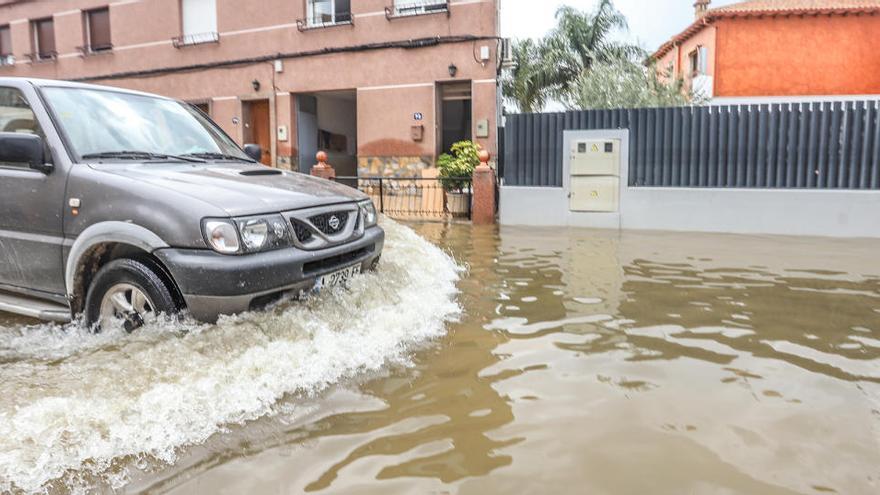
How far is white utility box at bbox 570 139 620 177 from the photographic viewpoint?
10.2 meters

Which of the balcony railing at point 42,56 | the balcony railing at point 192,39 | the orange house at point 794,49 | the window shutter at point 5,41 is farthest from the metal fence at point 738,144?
the window shutter at point 5,41

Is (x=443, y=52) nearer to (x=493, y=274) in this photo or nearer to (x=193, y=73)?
(x=193, y=73)


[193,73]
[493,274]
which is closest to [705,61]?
[193,73]

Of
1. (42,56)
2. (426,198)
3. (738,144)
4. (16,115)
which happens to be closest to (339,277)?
(16,115)

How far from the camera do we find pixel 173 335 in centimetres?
337

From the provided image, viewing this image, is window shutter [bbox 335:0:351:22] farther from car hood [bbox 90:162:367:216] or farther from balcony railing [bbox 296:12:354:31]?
car hood [bbox 90:162:367:216]

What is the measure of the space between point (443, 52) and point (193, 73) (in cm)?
699

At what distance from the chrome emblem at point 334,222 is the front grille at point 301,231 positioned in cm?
26

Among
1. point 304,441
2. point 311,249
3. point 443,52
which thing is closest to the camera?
point 304,441

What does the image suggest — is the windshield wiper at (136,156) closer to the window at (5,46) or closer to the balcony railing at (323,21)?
the balcony railing at (323,21)

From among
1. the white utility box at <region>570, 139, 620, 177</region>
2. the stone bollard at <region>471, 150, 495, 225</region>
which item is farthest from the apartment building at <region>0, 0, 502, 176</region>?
the white utility box at <region>570, 139, 620, 177</region>

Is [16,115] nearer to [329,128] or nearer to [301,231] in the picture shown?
[301,231]

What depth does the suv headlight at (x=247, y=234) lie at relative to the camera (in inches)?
129

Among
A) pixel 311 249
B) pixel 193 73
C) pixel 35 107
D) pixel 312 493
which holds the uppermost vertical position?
pixel 193 73
